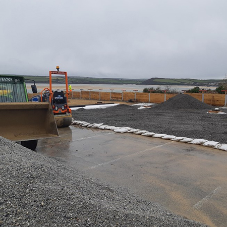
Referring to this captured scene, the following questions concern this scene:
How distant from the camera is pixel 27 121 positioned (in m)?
7.64

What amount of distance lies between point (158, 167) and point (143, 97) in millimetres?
21453

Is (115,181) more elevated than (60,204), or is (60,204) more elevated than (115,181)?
(60,204)

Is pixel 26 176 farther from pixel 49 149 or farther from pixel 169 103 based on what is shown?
pixel 169 103

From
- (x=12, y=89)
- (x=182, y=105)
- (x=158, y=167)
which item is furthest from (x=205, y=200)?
(x=182, y=105)

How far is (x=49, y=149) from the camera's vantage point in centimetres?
816

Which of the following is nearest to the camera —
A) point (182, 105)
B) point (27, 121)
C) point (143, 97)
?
point (27, 121)

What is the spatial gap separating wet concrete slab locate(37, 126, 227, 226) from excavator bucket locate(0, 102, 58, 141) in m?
0.77

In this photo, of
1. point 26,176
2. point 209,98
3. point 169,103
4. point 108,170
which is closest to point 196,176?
point 108,170

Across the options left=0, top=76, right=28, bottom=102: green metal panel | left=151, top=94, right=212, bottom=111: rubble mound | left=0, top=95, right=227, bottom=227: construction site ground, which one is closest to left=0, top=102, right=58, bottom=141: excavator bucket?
left=0, top=95, right=227, bottom=227: construction site ground

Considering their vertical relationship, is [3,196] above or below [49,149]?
above

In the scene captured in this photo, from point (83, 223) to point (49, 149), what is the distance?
5.64m

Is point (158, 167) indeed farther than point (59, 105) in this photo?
No

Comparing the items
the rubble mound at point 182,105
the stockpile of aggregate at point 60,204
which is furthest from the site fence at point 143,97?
the stockpile of aggregate at point 60,204

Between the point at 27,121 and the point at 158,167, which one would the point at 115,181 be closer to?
the point at 158,167
